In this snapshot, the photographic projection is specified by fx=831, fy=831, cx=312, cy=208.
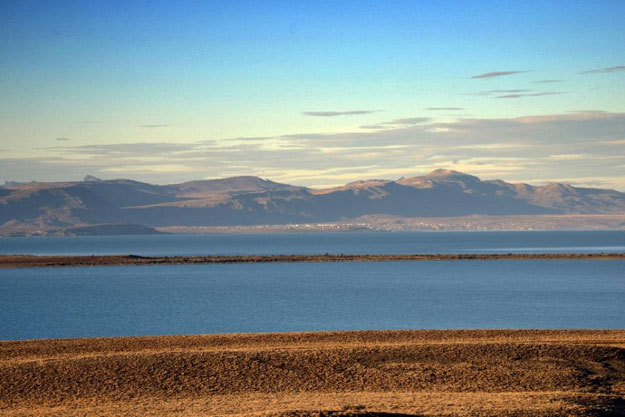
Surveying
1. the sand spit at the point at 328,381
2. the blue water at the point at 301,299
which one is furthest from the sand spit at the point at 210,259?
the sand spit at the point at 328,381

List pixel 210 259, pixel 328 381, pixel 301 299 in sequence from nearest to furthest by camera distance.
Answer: pixel 328 381 < pixel 301 299 < pixel 210 259

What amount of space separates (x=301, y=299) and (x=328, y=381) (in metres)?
42.6

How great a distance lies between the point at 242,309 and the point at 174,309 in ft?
15.9

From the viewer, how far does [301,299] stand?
65000mm

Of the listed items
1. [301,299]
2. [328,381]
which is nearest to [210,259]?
[301,299]

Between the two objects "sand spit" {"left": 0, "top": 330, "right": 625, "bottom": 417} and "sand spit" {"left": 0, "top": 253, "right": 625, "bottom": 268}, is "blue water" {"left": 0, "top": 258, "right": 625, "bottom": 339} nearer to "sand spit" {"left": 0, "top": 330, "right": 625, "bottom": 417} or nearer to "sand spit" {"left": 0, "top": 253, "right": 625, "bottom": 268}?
"sand spit" {"left": 0, "top": 253, "right": 625, "bottom": 268}

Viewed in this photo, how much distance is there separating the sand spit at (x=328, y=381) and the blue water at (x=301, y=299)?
738 inches

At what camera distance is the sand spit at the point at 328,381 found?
18.8 metres

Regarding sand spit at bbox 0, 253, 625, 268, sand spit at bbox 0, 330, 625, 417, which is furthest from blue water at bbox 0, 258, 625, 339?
sand spit at bbox 0, 330, 625, 417

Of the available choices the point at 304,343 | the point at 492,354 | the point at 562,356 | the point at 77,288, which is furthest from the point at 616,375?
the point at 77,288

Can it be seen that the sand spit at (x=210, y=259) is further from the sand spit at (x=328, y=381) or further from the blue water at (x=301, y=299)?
the sand spit at (x=328, y=381)

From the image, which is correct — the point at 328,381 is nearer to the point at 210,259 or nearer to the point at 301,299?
the point at 301,299

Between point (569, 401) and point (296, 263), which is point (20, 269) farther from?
point (569, 401)

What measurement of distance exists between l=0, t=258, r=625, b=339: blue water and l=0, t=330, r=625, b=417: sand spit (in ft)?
61.5
